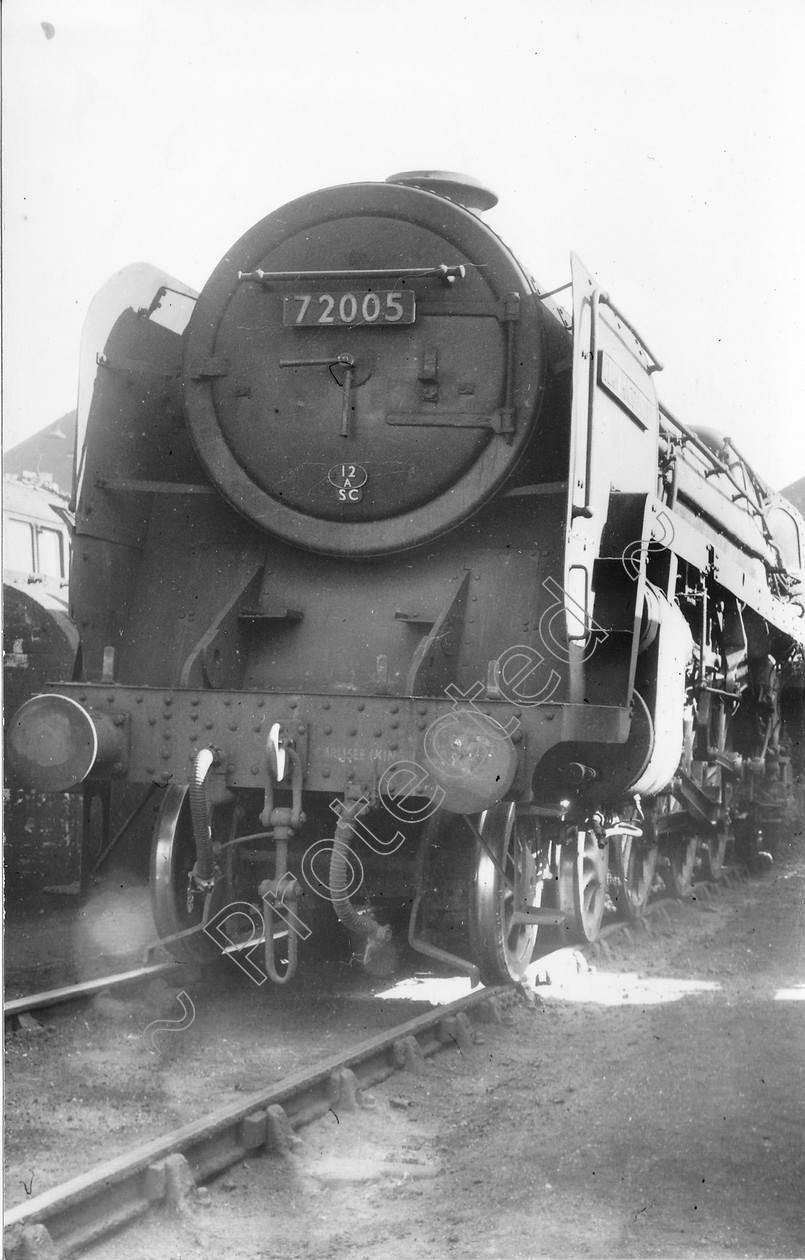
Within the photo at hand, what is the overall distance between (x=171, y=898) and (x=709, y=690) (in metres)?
3.34

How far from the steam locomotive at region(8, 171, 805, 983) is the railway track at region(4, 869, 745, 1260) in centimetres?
31

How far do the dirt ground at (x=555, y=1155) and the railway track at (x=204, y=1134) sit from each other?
0.05 m

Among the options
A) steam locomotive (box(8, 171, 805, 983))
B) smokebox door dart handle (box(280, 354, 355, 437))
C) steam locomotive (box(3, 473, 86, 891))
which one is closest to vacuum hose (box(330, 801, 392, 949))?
steam locomotive (box(8, 171, 805, 983))

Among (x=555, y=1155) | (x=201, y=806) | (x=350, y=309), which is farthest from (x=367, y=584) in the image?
(x=555, y=1155)

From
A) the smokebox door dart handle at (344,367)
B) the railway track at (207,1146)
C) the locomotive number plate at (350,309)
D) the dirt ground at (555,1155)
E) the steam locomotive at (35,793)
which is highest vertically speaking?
the locomotive number plate at (350,309)

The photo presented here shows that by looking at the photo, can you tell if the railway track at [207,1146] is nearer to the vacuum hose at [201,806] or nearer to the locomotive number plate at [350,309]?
the vacuum hose at [201,806]

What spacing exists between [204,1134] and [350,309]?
3.03m

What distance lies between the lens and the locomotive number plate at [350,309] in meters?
4.80

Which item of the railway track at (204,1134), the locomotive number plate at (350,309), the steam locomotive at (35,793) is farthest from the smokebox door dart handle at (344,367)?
the steam locomotive at (35,793)

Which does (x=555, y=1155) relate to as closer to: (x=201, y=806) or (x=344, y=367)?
(x=201, y=806)

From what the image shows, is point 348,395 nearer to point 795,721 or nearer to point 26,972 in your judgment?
point 26,972

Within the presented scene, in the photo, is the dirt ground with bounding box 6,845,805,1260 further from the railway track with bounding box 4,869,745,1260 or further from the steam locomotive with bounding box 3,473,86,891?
the steam locomotive with bounding box 3,473,86,891

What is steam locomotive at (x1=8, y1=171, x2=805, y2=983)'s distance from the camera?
4312 millimetres

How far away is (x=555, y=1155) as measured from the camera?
326 cm
